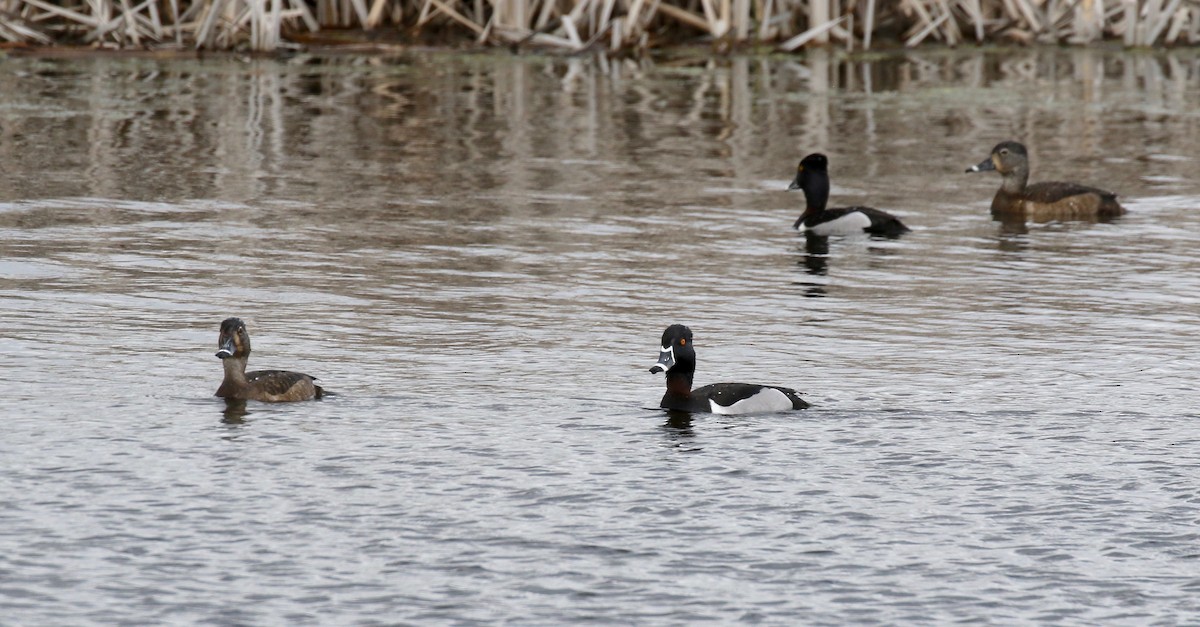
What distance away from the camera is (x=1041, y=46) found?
3606cm

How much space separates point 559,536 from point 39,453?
9.95 ft

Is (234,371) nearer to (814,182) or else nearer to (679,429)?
(679,429)

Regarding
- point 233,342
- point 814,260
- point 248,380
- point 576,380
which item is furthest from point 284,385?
point 814,260

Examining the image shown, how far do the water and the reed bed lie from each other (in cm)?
610

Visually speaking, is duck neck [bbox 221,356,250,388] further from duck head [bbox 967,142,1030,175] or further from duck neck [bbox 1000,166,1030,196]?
duck head [bbox 967,142,1030,175]

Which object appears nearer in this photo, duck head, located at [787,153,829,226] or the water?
the water

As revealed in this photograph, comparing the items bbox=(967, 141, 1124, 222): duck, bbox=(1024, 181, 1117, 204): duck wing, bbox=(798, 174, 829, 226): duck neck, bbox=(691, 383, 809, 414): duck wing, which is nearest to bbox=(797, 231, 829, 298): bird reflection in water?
Answer: bbox=(798, 174, 829, 226): duck neck

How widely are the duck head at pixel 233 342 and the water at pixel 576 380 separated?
0.34 meters

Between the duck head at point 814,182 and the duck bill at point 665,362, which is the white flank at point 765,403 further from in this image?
the duck head at point 814,182

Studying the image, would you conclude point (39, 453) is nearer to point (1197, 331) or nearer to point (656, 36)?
point (1197, 331)

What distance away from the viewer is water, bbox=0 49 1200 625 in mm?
8695

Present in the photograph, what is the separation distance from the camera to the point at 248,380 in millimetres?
11828

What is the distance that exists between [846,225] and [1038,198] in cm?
247

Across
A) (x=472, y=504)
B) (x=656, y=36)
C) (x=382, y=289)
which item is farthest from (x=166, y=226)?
(x=656, y=36)
